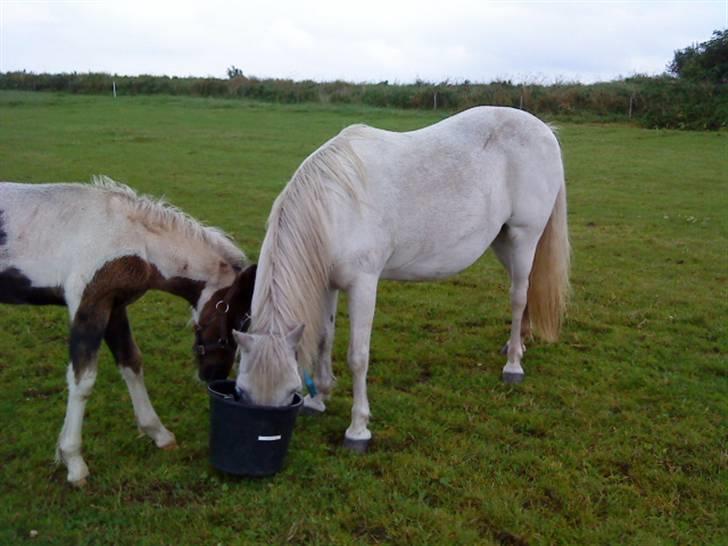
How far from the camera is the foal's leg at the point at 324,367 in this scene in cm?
433

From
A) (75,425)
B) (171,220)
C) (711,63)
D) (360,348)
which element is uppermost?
(711,63)

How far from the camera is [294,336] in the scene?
11.1 ft

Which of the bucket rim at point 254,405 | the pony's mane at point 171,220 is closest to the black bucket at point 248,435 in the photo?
the bucket rim at point 254,405

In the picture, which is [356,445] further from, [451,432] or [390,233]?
[390,233]

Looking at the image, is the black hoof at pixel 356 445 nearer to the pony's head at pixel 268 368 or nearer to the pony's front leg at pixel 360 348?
the pony's front leg at pixel 360 348

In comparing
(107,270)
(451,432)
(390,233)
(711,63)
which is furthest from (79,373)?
(711,63)

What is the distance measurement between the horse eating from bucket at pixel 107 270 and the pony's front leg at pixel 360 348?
61 centimetres

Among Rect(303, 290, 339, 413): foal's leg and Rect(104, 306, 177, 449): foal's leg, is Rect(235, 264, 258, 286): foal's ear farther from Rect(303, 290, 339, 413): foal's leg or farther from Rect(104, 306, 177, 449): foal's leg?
Rect(104, 306, 177, 449): foal's leg

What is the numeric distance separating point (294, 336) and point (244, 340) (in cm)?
25

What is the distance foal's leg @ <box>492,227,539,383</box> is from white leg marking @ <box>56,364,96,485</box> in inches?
112

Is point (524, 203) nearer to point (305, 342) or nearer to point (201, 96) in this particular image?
point (305, 342)

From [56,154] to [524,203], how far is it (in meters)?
13.2

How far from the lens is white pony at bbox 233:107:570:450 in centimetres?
352

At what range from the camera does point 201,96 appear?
31.8 meters
